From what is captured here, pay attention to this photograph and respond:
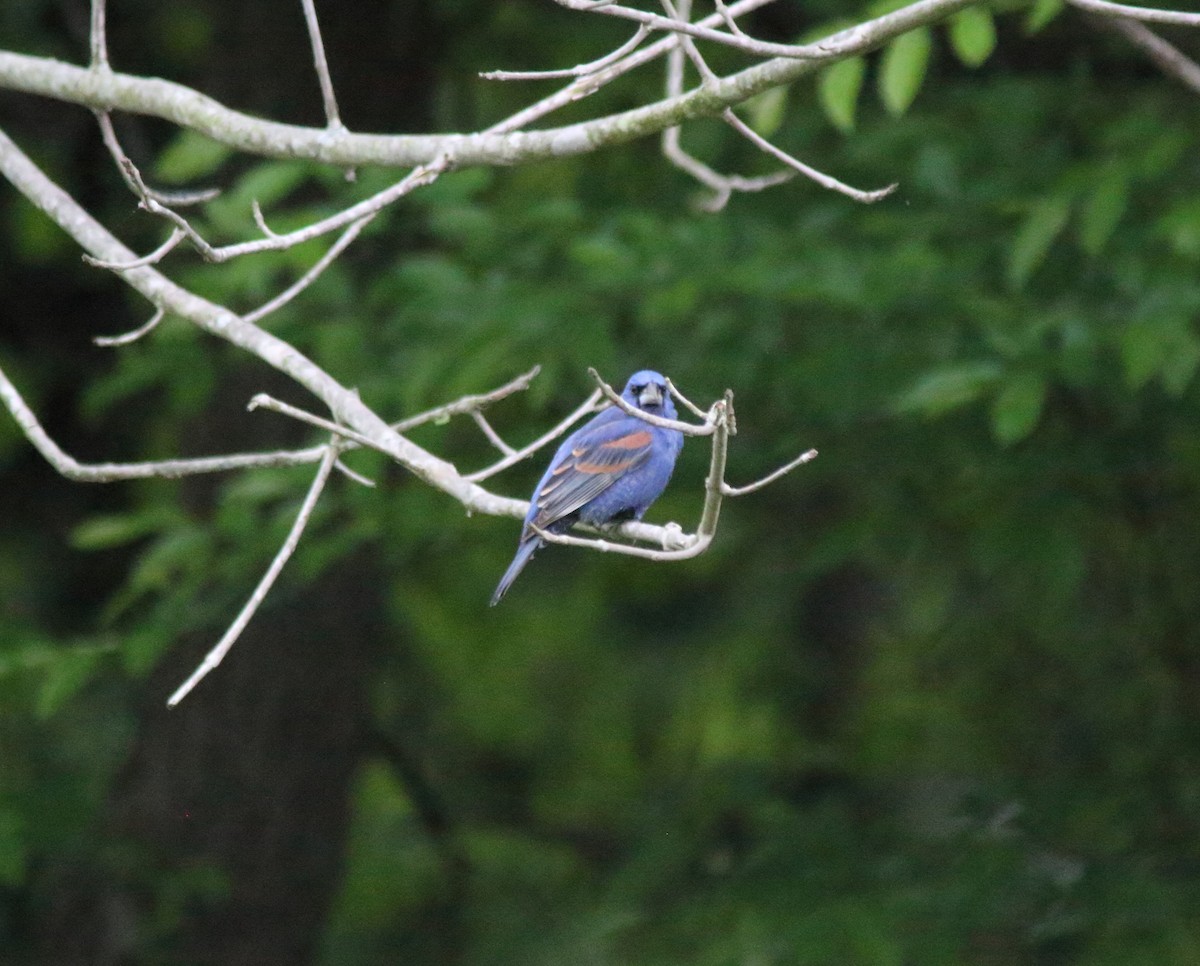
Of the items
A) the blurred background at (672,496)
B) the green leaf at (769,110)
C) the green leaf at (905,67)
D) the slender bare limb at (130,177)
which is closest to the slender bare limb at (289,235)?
the slender bare limb at (130,177)

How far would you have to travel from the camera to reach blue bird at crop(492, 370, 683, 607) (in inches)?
207

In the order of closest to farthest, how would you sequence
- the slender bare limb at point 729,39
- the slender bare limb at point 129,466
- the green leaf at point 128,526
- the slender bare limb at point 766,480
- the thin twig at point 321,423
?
the slender bare limb at point 766,480 → the slender bare limb at point 729,39 → the thin twig at point 321,423 → the slender bare limb at point 129,466 → the green leaf at point 128,526

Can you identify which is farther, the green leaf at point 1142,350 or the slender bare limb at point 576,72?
the green leaf at point 1142,350

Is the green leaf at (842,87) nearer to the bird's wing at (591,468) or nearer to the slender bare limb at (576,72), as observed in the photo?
the slender bare limb at (576,72)

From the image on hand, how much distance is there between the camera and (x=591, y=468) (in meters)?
5.38

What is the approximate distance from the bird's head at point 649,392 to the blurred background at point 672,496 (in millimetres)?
161

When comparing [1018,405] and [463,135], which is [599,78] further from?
[1018,405]

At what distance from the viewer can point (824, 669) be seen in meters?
9.29

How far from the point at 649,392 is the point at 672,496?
129cm

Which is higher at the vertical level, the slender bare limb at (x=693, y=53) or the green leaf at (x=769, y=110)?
the slender bare limb at (x=693, y=53)

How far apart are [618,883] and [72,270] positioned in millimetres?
4464

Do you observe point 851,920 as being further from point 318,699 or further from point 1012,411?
point 318,699

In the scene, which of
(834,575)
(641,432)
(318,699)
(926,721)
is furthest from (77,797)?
(834,575)

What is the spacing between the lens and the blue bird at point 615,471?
5.26 meters
